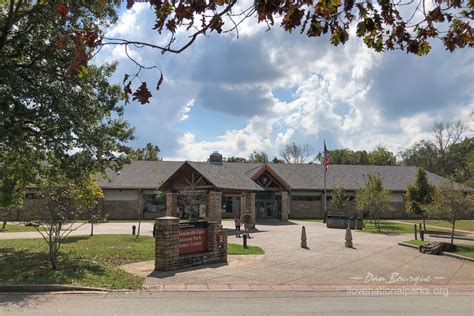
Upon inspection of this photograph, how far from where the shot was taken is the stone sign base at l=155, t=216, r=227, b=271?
1433 cm

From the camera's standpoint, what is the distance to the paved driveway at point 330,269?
44.2 ft

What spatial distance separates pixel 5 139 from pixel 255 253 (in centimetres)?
1046

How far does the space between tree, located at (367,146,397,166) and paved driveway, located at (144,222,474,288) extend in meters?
72.8

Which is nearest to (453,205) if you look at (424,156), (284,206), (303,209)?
(284,206)

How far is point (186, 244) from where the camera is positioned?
15.6 m

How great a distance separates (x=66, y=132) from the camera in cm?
1567

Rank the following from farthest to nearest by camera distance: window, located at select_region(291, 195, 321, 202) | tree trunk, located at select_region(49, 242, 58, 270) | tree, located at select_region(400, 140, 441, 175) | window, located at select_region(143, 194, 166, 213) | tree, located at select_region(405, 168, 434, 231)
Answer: tree, located at select_region(400, 140, 441, 175) → window, located at select_region(291, 195, 321, 202) → window, located at select_region(143, 194, 166, 213) → tree, located at select_region(405, 168, 434, 231) → tree trunk, located at select_region(49, 242, 58, 270)

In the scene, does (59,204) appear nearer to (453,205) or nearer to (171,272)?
(171,272)

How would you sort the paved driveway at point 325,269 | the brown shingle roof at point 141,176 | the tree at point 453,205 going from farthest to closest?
the brown shingle roof at point 141,176 → the tree at point 453,205 → the paved driveway at point 325,269

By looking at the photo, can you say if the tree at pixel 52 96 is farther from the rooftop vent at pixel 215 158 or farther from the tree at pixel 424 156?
the tree at pixel 424 156

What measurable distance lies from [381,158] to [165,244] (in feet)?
279

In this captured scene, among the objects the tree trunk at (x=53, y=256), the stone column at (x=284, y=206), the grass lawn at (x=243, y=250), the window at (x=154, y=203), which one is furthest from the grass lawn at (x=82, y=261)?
the stone column at (x=284, y=206)

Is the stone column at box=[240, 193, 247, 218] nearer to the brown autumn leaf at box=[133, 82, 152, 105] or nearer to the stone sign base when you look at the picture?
the stone sign base
